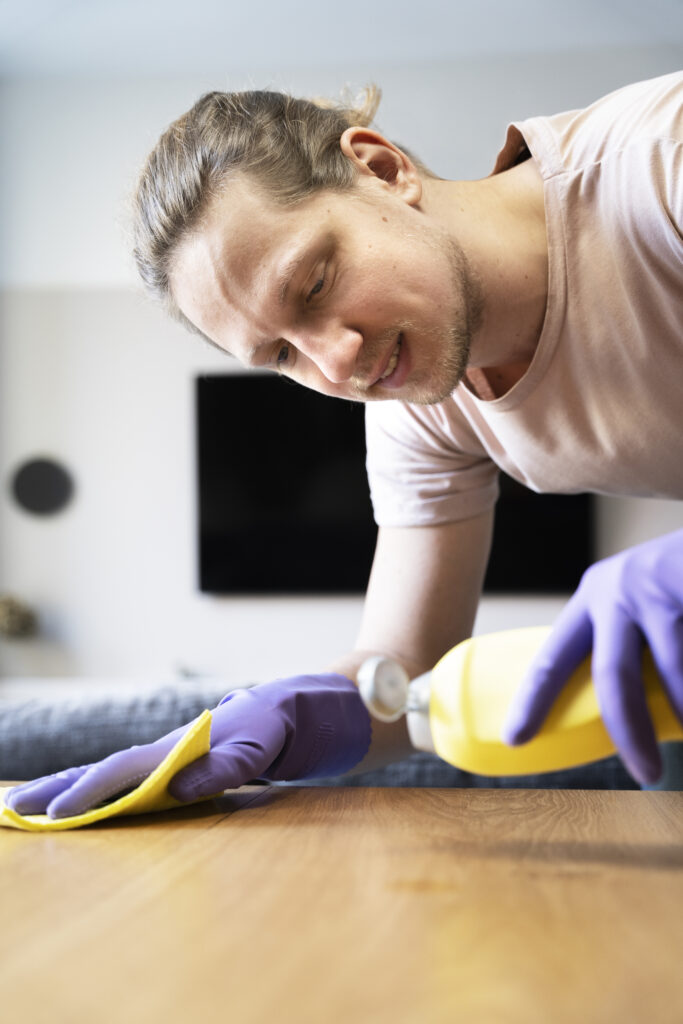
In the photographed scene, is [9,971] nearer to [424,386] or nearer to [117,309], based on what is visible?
[424,386]

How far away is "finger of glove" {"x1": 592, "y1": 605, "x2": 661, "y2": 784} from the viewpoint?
1.62ft

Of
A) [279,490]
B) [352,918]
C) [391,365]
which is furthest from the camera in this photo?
[279,490]

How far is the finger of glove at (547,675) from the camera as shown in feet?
1.68

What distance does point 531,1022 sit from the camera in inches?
12.3

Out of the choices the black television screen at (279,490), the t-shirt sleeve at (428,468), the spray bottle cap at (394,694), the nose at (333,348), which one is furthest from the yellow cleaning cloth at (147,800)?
the black television screen at (279,490)

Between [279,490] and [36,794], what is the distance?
371 centimetres

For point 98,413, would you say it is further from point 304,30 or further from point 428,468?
point 428,468

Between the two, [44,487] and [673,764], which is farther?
[44,487]

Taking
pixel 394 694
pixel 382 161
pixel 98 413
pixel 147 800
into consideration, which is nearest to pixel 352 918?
pixel 394 694

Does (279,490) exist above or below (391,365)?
below

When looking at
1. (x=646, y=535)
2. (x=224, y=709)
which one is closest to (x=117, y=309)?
(x=646, y=535)

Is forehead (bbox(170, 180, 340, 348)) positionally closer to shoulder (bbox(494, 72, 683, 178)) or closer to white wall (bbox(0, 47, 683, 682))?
shoulder (bbox(494, 72, 683, 178))

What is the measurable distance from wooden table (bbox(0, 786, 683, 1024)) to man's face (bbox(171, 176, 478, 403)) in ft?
1.78

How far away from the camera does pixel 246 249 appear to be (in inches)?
39.4
